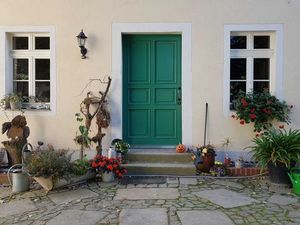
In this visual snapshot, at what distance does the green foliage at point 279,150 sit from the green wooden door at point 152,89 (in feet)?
5.66

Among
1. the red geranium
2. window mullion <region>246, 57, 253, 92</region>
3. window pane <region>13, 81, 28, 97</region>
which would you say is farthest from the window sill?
window mullion <region>246, 57, 253, 92</region>

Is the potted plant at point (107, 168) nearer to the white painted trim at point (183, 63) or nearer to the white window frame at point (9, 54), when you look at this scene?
the white painted trim at point (183, 63)

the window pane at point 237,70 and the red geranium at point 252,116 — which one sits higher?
the window pane at point 237,70

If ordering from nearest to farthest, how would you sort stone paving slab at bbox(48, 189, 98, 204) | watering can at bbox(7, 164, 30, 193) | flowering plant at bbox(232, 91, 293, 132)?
1. stone paving slab at bbox(48, 189, 98, 204)
2. watering can at bbox(7, 164, 30, 193)
3. flowering plant at bbox(232, 91, 293, 132)

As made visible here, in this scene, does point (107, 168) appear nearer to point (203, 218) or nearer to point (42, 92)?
point (203, 218)

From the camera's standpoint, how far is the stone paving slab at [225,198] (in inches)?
188

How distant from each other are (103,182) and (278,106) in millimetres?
3324

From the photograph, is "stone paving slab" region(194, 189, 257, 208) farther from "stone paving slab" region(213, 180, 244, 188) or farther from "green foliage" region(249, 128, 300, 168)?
"green foliage" region(249, 128, 300, 168)

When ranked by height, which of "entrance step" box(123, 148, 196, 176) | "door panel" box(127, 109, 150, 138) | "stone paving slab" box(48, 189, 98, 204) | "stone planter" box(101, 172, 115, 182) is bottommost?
"stone paving slab" box(48, 189, 98, 204)

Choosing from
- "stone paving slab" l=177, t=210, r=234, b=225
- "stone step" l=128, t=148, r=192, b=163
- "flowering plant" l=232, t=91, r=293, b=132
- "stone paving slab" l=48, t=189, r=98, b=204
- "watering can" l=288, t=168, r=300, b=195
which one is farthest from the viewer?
"stone step" l=128, t=148, r=192, b=163

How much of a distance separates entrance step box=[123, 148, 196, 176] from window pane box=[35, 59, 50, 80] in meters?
2.22

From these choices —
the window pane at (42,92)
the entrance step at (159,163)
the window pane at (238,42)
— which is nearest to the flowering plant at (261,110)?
the window pane at (238,42)

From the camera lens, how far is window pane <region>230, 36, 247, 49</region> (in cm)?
671

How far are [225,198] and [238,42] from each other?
10.2 feet
